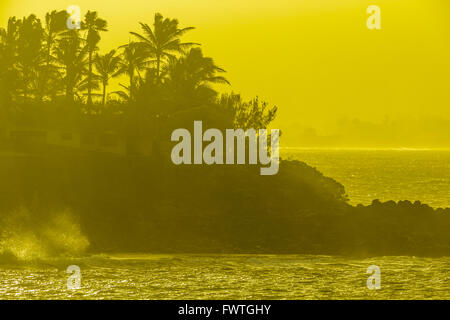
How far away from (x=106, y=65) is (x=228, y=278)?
4920 cm

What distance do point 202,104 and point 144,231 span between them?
27.4 meters

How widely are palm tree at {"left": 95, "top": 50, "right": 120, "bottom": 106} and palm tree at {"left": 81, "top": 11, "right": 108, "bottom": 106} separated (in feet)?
2.98

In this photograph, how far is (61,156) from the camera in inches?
2611

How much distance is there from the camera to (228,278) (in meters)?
42.5

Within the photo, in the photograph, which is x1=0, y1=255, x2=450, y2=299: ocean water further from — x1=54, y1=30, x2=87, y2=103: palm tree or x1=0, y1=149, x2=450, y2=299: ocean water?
x1=54, y1=30, x2=87, y2=103: palm tree

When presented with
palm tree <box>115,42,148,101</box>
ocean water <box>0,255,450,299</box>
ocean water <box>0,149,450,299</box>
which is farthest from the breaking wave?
palm tree <box>115,42,148,101</box>

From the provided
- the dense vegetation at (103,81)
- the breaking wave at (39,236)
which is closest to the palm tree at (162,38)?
the dense vegetation at (103,81)

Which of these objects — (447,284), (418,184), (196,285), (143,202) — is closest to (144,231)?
(143,202)

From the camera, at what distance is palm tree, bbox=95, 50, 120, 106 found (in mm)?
87125

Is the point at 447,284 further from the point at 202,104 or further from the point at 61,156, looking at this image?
the point at 202,104

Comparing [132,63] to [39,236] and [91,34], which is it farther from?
[39,236]

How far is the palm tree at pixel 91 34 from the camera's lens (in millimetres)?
87250

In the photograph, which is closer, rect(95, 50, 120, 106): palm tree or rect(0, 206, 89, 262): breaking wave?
rect(0, 206, 89, 262): breaking wave
